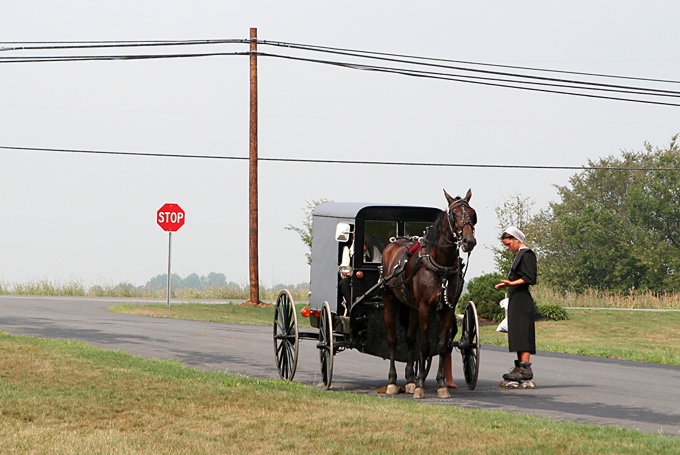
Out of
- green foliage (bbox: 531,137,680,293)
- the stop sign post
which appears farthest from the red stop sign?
green foliage (bbox: 531,137,680,293)

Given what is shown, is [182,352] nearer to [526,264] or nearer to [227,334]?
[227,334]

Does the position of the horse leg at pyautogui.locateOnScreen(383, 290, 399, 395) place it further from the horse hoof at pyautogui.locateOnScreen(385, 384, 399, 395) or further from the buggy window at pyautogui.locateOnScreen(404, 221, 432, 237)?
the buggy window at pyautogui.locateOnScreen(404, 221, 432, 237)

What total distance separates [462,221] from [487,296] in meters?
22.4

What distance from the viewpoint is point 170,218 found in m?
38.5

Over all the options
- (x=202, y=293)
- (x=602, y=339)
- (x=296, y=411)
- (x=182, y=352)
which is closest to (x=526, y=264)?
(x=296, y=411)

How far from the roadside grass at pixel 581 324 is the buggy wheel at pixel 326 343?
10915mm

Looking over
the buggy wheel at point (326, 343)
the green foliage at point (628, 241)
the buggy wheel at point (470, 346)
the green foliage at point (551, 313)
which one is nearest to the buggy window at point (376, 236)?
the buggy wheel at point (326, 343)

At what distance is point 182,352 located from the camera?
19906 millimetres

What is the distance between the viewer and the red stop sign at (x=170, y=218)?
1513 inches

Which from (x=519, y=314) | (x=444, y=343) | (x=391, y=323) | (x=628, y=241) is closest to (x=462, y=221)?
(x=444, y=343)

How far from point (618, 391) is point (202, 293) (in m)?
38.1

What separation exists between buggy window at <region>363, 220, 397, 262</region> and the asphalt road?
188 cm

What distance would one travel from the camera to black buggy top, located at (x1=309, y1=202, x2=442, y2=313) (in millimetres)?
15039

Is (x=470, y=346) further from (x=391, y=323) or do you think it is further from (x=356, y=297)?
(x=356, y=297)
